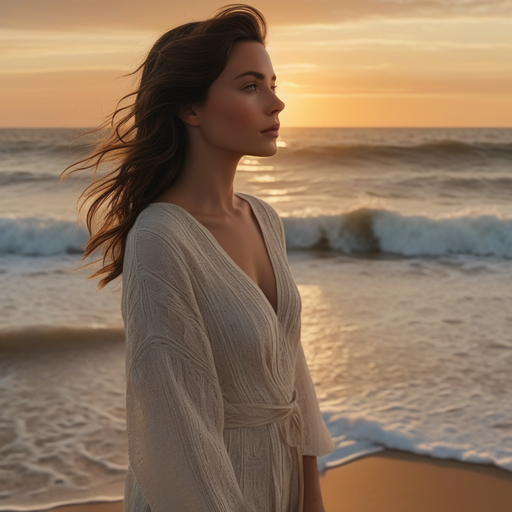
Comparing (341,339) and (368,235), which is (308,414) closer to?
(341,339)

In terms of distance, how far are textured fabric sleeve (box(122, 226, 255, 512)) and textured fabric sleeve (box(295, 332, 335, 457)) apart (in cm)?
43

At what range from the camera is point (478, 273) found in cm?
816

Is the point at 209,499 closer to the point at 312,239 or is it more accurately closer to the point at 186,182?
the point at 186,182

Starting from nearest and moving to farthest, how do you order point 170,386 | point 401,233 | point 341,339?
point 170,386, point 341,339, point 401,233

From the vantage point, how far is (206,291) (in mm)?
1379

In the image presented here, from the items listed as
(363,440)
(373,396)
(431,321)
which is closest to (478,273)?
(431,321)

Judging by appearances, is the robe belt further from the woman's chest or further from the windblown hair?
the windblown hair

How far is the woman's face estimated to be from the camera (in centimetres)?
152

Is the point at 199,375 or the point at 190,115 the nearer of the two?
the point at 199,375

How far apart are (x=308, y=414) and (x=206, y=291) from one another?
590 millimetres

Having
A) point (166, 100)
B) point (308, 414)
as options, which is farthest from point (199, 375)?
point (166, 100)

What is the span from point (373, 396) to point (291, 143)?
18114 mm

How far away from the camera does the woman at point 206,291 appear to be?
1305mm

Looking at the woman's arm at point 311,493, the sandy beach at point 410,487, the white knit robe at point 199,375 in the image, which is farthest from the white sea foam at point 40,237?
the white knit robe at point 199,375
